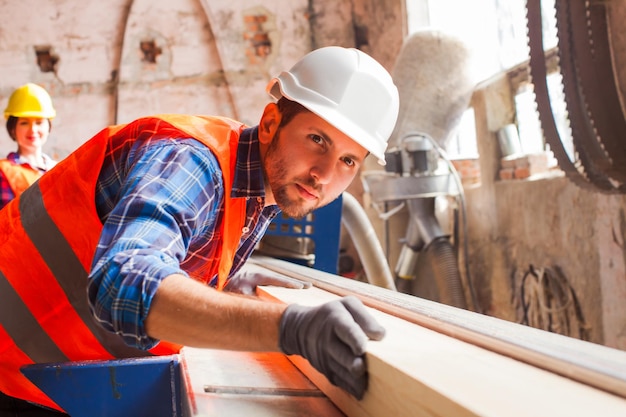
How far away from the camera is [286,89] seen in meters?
1.53

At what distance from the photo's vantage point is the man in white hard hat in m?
1.11

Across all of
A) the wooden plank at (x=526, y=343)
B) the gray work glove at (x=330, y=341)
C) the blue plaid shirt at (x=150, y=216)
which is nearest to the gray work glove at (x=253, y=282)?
the wooden plank at (x=526, y=343)

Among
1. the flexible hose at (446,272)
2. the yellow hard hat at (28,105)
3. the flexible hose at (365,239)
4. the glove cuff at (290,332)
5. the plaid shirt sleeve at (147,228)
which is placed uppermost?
the yellow hard hat at (28,105)

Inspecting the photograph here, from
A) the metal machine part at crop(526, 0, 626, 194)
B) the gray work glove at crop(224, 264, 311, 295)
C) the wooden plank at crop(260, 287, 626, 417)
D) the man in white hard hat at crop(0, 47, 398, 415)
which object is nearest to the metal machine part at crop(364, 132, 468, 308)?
the metal machine part at crop(526, 0, 626, 194)

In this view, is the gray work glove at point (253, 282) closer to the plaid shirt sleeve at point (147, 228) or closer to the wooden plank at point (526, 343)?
the wooden plank at point (526, 343)

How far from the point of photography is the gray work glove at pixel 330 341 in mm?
1024

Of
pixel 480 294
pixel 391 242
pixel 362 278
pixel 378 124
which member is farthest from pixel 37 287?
pixel 362 278

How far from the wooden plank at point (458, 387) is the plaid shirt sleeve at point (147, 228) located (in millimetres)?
381

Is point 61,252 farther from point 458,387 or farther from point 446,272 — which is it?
point 446,272

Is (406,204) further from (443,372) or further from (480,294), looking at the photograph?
(443,372)

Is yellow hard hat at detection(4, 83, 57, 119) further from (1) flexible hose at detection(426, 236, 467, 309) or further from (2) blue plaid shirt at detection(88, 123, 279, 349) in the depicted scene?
(1) flexible hose at detection(426, 236, 467, 309)

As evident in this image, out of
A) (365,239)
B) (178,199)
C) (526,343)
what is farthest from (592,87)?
(178,199)

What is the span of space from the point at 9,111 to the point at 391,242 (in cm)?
369

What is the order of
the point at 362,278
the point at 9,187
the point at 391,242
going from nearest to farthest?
1. the point at 9,187
2. the point at 391,242
3. the point at 362,278
